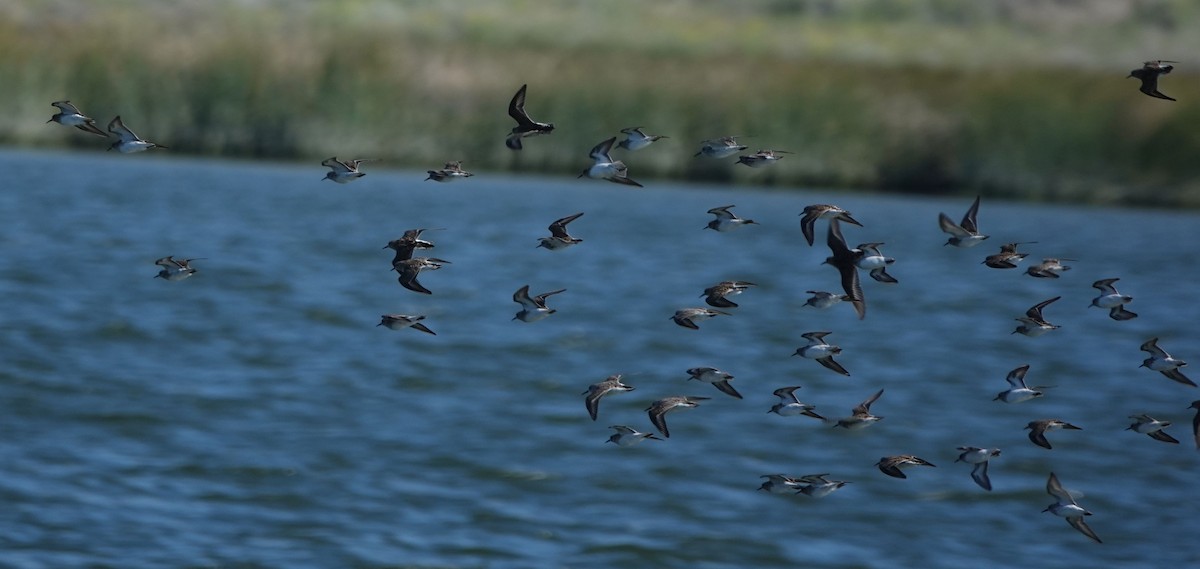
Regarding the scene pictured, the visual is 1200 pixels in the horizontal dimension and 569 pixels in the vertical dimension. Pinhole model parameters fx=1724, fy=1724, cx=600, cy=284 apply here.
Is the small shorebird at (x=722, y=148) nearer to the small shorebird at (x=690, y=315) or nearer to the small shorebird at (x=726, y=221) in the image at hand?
the small shorebird at (x=726, y=221)

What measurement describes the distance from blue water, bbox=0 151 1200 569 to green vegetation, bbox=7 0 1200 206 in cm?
93

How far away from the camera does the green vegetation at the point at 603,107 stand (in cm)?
3259

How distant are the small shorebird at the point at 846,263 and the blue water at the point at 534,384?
123 inches

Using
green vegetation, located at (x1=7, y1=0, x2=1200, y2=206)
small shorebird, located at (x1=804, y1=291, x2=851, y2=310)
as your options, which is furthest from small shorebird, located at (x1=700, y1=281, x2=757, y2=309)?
green vegetation, located at (x1=7, y1=0, x2=1200, y2=206)

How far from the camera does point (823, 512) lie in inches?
593

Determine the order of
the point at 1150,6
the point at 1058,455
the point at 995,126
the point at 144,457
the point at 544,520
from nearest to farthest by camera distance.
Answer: the point at 544,520, the point at 144,457, the point at 1058,455, the point at 995,126, the point at 1150,6

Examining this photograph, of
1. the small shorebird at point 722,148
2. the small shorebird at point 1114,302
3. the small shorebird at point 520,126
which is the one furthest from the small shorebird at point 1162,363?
the small shorebird at point 520,126

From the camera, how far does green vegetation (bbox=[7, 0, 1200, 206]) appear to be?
32594 mm

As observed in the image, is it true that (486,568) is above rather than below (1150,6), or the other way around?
below

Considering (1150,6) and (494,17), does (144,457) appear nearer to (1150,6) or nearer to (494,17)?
(494,17)

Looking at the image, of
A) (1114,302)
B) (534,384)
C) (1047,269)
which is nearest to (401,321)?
(1047,269)

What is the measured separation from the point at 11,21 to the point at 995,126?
68.0 ft

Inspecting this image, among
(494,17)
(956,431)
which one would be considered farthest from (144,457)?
(494,17)

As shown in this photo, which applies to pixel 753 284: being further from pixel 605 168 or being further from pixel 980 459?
pixel 980 459
